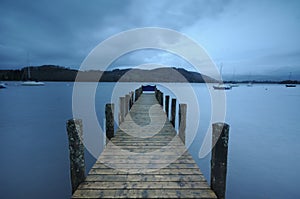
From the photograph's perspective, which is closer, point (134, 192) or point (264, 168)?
point (134, 192)

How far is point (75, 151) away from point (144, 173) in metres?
1.33

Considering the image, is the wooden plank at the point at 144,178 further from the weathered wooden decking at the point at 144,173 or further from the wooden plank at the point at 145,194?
the wooden plank at the point at 145,194

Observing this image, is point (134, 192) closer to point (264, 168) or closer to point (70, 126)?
point (70, 126)

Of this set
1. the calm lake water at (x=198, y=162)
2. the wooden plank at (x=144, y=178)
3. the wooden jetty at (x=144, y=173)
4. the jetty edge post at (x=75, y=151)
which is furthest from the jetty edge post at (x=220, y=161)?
the calm lake water at (x=198, y=162)

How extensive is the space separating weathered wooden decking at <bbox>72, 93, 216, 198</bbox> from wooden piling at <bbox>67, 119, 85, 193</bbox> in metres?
0.14

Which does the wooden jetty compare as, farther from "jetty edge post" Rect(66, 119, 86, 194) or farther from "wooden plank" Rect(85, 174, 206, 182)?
"jetty edge post" Rect(66, 119, 86, 194)

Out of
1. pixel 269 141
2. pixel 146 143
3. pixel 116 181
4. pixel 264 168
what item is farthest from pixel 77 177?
pixel 269 141

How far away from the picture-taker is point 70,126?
2.94m

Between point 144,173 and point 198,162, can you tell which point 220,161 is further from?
point 198,162

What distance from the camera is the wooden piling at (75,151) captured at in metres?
2.93

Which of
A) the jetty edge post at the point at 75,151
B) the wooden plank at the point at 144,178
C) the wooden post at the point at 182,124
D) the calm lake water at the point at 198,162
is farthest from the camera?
the calm lake water at the point at 198,162

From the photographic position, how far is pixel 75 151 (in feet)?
9.74

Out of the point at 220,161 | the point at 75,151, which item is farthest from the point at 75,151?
the point at 220,161

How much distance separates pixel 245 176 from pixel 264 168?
145 cm
